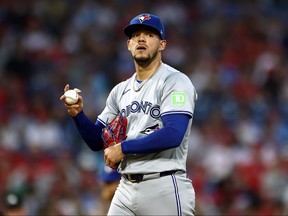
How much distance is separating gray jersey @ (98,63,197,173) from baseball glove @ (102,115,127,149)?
36mm

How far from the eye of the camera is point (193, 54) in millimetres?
13062

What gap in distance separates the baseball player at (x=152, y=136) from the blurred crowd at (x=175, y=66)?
3.74 metres

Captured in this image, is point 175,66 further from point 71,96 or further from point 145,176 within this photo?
point 145,176

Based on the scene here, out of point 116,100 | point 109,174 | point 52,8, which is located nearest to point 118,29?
point 52,8

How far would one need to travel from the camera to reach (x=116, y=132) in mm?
5043

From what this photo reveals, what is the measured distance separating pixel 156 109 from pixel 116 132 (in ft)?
1.03

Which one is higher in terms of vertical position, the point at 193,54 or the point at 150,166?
the point at 193,54

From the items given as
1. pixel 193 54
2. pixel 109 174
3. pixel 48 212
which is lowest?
pixel 48 212

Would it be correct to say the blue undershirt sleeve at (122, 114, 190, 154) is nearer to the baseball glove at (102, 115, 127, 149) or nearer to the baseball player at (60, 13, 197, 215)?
the baseball player at (60, 13, 197, 215)

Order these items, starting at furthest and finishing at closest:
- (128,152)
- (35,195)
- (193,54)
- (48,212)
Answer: (193,54) < (35,195) < (48,212) < (128,152)

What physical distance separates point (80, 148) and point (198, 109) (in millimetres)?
1869

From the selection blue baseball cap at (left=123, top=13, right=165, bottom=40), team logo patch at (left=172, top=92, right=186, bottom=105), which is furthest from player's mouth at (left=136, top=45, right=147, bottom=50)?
team logo patch at (left=172, top=92, right=186, bottom=105)

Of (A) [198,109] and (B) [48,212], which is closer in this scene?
(B) [48,212]

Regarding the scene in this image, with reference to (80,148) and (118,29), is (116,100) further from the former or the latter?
(118,29)
